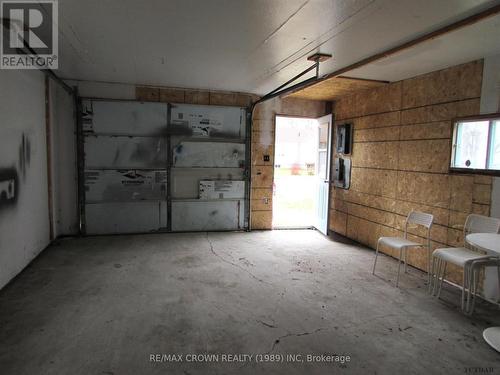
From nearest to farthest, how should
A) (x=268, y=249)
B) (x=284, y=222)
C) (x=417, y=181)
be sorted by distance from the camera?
(x=417, y=181), (x=268, y=249), (x=284, y=222)

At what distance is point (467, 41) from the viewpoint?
2.80 m

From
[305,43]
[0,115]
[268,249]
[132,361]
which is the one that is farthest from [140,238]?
[305,43]

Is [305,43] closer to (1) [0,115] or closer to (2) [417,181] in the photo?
(2) [417,181]

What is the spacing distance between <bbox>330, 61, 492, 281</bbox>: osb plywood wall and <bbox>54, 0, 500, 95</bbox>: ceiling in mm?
300

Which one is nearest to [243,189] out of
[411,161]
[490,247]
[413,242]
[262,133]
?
[262,133]

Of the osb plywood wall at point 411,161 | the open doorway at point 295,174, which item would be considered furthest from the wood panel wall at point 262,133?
the osb plywood wall at point 411,161

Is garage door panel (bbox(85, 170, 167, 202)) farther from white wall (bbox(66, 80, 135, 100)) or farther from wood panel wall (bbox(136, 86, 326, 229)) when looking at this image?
wood panel wall (bbox(136, 86, 326, 229))

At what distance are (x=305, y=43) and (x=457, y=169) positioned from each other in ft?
7.34

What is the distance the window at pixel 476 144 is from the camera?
3.13m

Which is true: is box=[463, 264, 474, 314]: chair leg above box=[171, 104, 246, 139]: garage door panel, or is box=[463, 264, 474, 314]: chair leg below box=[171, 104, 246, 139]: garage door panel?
below

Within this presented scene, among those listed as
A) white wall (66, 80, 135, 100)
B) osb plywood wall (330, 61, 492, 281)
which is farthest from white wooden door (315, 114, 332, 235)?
white wall (66, 80, 135, 100)

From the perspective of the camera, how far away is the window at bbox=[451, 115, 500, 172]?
3.13 m

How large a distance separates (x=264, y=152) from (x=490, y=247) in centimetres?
393

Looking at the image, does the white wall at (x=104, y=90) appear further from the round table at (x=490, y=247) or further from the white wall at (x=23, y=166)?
the round table at (x=490, y=247)
